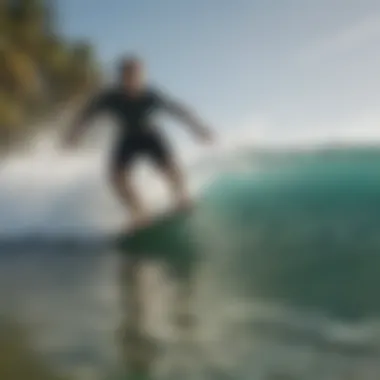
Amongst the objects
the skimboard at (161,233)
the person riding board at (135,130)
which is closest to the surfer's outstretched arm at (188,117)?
the person riding board at (135,130)

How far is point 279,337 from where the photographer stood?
104 centimetres

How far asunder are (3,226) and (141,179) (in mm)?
223

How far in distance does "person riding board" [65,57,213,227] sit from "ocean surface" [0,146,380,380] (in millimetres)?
35

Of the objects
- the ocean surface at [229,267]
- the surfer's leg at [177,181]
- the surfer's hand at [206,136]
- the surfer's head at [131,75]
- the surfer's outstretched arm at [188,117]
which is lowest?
the ocean surface at [229,267]

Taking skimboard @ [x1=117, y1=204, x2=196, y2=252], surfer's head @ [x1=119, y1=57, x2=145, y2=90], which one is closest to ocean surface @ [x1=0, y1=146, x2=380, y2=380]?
skimboard @ [x1=117, y1=204, x2=196, y2=252]

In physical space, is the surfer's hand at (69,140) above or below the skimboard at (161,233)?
above

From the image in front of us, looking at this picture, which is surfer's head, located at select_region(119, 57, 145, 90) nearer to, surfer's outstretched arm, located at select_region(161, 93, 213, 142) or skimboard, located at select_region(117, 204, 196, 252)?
surfer's outstretched arm, located at select_region(161, 93, 213, 142)

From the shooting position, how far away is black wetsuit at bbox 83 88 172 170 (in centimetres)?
111

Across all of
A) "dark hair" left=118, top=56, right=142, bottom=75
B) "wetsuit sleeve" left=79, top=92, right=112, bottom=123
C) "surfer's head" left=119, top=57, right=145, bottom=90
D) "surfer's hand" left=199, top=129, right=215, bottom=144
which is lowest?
"surfer's hand" left=199, top=129, right=215, bottom=144

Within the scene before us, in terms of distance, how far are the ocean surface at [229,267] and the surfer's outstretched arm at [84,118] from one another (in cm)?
6

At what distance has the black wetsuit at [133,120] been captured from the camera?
1108 mm

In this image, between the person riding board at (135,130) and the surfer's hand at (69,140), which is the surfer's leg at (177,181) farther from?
the surfer's hand at (69,140)

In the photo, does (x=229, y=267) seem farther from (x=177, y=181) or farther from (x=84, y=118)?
(x=84, y=118)

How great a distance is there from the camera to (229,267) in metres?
1.10
